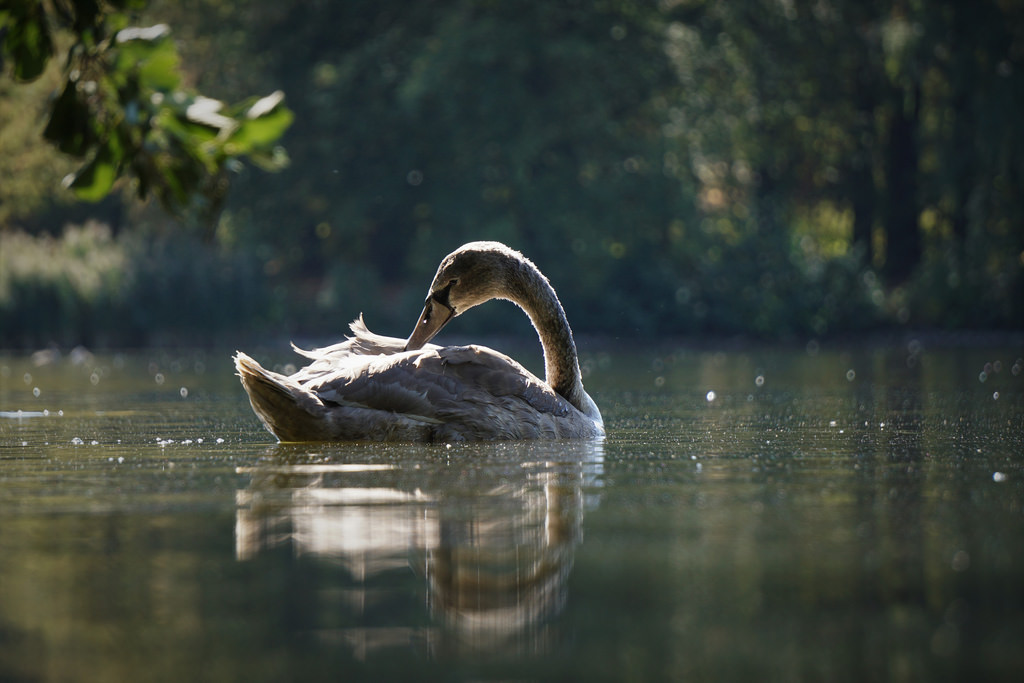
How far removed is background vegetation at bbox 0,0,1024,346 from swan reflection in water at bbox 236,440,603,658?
21.0 meters

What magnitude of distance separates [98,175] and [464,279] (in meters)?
5.69

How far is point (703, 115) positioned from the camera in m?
36.7

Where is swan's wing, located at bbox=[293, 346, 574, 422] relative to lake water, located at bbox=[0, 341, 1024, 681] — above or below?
above

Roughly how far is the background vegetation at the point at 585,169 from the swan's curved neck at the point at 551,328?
18628mm

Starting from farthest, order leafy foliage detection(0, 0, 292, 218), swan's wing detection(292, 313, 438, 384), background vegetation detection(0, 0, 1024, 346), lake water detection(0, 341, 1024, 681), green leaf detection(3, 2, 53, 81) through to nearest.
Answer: background vegetation detection(0, 0, 1024, 346)
swan's wing detection(292, 313, 438, 384)
green leaf detection(3, 2, 53, 81)
leafy foliage detection(0, 0, 292, 218)
lake water detection(0, 341, 1024, 681)

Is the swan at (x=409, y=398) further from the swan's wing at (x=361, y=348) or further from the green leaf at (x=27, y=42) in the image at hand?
the green leaf at (x=27, y=42)

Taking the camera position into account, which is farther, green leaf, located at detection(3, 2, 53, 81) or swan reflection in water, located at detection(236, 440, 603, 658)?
green leaf, located at detection(3, 2, 53, 81)

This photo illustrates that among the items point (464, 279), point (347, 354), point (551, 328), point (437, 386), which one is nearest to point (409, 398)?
point (437, 386)

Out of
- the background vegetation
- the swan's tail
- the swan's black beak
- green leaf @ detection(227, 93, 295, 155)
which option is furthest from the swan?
the background vegetation

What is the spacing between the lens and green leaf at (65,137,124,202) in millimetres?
4387

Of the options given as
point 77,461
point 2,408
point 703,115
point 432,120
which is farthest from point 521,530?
point 703,115

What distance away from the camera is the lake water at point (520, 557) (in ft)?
12.1

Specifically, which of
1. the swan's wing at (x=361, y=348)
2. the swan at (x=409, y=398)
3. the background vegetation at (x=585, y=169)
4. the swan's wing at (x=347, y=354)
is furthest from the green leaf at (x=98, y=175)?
the background vegetation at (x=585, y=169)

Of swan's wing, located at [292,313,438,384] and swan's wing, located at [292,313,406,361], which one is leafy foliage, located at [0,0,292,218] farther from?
swan's wing, located at [292,313,406,361]
